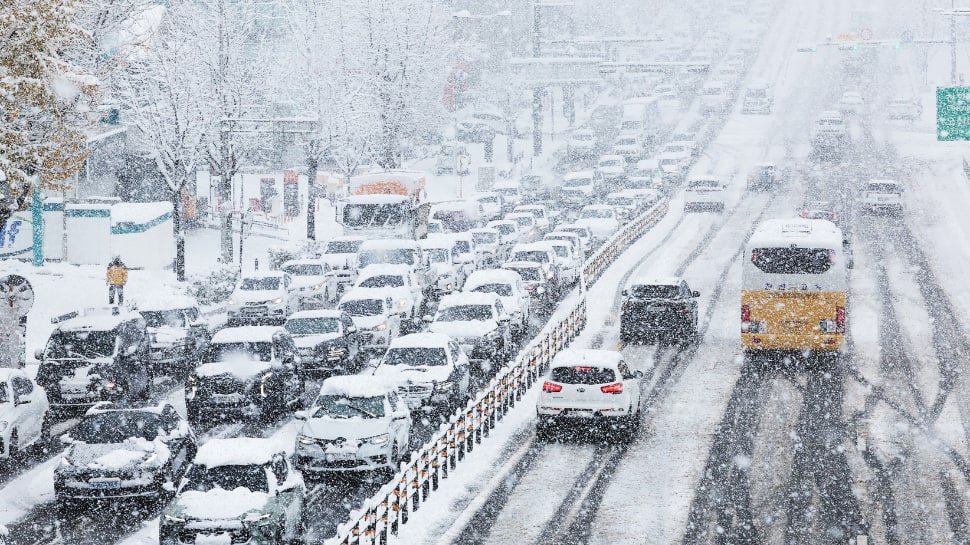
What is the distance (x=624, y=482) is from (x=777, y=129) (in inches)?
2931

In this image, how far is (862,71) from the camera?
118250mm

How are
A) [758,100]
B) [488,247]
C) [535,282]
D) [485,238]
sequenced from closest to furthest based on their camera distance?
[535,282] → [488,247] → [485,238] → [758,100]

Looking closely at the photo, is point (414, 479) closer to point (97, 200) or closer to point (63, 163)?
point (63, 163)

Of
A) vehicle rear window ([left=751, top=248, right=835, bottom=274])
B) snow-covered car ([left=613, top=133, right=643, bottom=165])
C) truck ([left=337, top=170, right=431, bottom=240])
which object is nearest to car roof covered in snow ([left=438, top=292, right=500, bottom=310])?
vehicle rear window ([left=751, top=248, right=835, bottom=274])

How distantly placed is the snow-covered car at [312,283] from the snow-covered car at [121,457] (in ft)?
62.7

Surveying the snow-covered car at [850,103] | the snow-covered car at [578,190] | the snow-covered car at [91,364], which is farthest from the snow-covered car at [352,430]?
the snow-covered car at [850,103]

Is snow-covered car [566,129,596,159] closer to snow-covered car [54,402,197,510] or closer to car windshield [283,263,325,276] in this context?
car windshield [283,263,325,276]

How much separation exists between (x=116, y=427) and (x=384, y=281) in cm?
1803

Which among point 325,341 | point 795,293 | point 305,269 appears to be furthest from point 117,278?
point 795,293

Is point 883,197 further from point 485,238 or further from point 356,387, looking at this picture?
point 356,387

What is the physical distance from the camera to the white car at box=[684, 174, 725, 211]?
204 feet

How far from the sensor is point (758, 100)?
Answer: 100688 mm

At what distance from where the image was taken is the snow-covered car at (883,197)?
59156mm

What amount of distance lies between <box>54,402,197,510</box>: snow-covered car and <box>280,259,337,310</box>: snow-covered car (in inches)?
752
